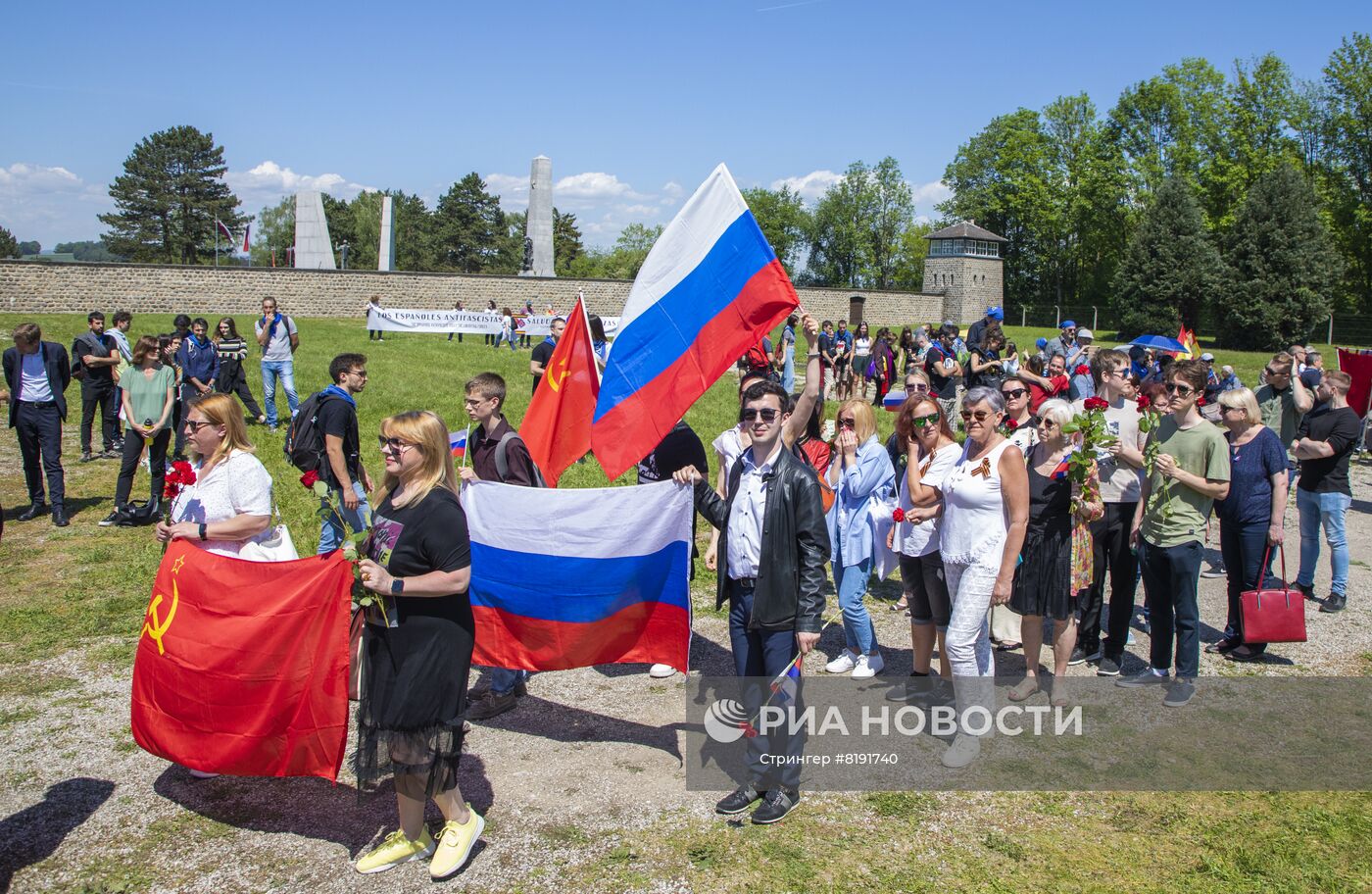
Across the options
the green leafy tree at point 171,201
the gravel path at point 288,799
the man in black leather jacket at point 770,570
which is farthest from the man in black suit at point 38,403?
the green leafy tree at point 171,201

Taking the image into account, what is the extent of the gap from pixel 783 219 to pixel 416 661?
106584mm

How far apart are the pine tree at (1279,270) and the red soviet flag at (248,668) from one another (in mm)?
47330

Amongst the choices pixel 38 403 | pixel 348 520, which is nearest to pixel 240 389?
pixel 38 403

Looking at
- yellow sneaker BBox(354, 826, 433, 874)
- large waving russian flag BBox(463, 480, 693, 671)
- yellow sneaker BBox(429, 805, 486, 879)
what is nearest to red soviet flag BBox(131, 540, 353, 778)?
yellow sneaker BBox(354, 826, 433, 874)

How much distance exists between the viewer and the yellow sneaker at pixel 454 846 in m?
4.34

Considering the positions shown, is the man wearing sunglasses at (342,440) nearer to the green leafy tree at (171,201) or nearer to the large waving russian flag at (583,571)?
the large waving russian flag at (583,571)

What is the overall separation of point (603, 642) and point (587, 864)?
142 centimetres

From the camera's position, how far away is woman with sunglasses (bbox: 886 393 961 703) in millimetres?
6000

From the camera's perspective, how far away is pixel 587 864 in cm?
448

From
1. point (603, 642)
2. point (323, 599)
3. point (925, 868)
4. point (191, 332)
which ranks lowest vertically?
point (925, 868)

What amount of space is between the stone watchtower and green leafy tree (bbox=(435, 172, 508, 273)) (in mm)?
45436

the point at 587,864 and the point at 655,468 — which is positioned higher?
the point at 655,468

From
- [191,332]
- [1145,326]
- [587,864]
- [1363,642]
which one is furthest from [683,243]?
[1145,326]

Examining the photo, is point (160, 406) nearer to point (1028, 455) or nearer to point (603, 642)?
point (603, 642)
